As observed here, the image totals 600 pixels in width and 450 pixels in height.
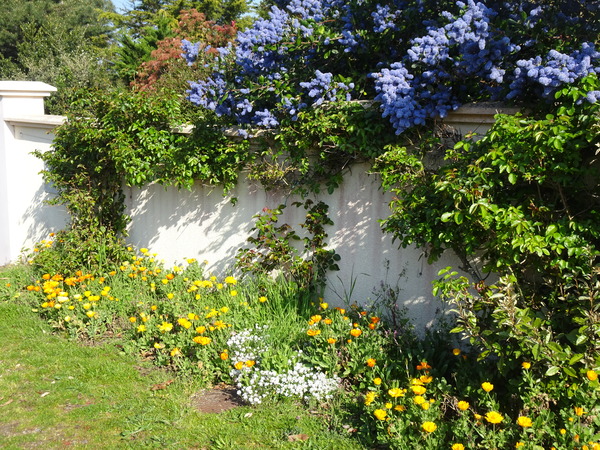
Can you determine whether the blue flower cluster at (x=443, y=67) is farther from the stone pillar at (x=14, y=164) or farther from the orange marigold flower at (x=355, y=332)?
the stone pillar at (x=14, y=164)

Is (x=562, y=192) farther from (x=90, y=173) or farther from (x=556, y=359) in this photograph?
(x=90, y=173)

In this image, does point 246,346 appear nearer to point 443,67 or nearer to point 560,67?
point 443,67

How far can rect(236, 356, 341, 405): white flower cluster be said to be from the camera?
3777 millimetres

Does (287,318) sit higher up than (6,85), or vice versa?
(6,85)

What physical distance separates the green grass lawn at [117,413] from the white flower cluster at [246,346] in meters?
0.34

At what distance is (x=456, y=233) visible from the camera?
12.3ft

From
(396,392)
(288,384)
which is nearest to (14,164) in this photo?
(288,384)

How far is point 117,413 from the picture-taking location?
3826 mm

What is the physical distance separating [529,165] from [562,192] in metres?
0.30

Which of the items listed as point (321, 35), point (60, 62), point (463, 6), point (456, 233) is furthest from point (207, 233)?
point (60, 62)

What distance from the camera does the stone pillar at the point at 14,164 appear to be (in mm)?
7617

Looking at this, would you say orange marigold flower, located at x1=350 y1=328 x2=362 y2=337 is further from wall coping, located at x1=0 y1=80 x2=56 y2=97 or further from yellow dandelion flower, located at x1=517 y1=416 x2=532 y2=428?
wall coping, located at x1=0 y1=80 x2=56 y2=97

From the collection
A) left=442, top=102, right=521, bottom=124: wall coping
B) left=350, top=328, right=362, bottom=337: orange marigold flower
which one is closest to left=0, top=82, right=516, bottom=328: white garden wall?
left=442, top=102, right=521, bottom=124: wall coping

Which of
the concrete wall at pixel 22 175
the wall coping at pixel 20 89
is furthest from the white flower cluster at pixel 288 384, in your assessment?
the wall coping at pixel 20 89
